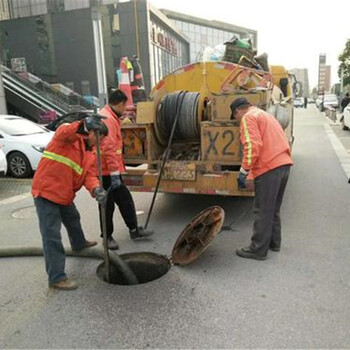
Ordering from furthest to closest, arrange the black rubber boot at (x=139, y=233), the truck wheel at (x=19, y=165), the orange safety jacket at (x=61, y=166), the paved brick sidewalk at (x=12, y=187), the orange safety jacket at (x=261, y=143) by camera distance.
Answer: the truck wheel at (x=19, y=165) < the paved brick sidewalk at (x=12, y=187) < the black rubber boot at (x=139, y=233) < the orange safety jacket at (x=261, y=143) < the orange safety jacket at (x=61, y=166)

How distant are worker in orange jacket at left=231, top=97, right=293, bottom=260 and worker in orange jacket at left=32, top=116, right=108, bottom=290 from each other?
56.1 inches

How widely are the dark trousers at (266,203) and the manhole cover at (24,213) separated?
3.59 meters

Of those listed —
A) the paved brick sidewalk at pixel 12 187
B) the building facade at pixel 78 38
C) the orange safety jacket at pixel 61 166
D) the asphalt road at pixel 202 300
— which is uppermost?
the building facade at pixel 78 38

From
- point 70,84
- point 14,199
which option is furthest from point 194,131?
point 70,84

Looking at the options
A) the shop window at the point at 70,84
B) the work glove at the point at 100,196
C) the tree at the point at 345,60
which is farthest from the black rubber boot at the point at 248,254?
the tree at the point at 345,60

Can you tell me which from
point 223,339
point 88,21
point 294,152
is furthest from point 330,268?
point 88,21

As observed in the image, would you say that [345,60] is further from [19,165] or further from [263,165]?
[263,165]

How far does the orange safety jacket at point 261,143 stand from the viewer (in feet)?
12.9

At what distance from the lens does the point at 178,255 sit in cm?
416

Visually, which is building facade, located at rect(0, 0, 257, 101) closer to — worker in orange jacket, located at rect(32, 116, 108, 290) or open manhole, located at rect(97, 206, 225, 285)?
open manhole, located at rect(97, 206, 225, 285)

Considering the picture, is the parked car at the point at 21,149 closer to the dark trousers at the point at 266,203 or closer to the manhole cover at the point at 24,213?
the manhole cover at the point at 24,213

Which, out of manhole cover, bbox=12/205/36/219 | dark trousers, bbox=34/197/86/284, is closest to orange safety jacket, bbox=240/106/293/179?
dark trousers, bbox=34/197/86/284

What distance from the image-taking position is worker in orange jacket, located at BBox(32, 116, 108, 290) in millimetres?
3383

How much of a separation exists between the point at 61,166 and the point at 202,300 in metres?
1.66
